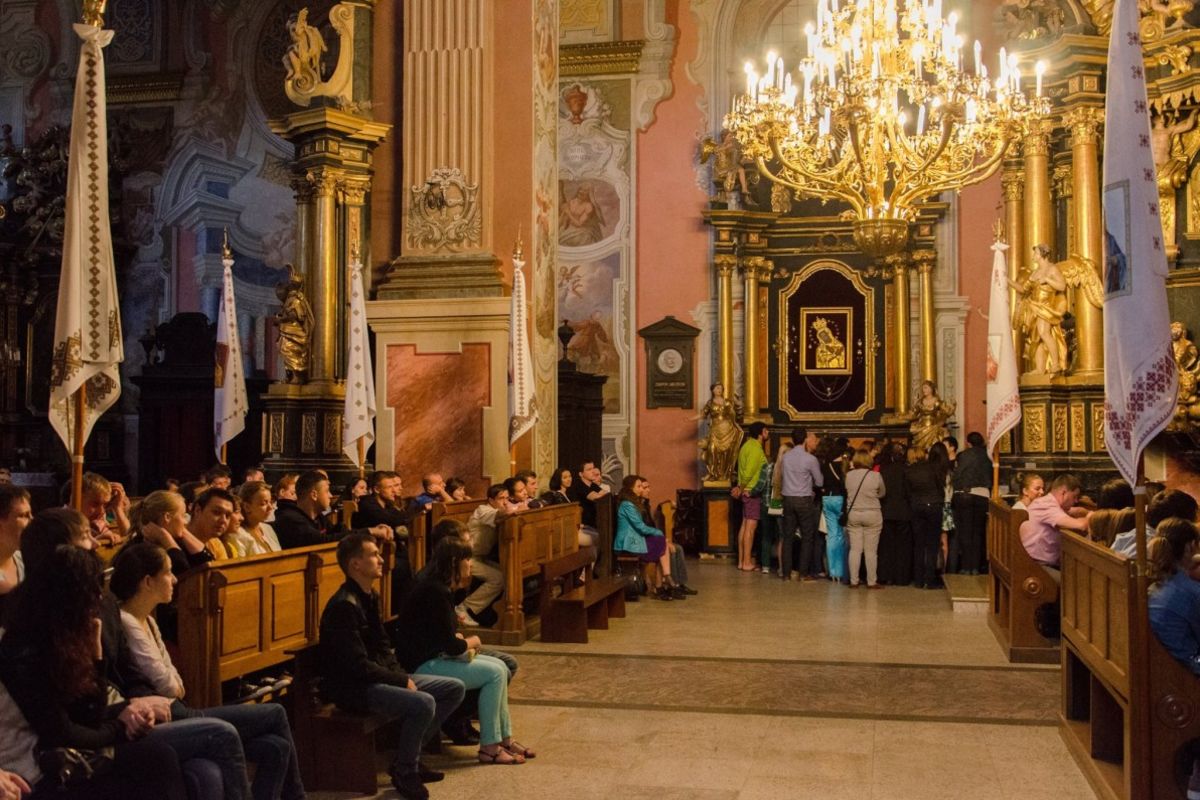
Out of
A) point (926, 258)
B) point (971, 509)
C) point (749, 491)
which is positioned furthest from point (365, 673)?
point (926, 258)

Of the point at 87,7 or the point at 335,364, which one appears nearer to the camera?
the point at 87,7

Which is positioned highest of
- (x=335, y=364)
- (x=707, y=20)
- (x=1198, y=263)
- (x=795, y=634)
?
(x=707, y=20)

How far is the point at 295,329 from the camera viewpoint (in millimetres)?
13570

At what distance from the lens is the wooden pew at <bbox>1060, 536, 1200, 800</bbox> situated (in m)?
5.05

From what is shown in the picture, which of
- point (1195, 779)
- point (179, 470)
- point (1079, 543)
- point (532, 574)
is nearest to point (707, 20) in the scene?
point (179, 470)

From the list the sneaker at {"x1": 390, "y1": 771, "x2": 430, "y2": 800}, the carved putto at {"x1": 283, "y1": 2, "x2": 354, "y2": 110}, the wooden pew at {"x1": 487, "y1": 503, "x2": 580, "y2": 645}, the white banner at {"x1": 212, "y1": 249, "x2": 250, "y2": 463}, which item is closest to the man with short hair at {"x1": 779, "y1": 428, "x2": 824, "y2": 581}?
the wooden pew at {"x1": 487, "y1": 503, "x2": 580, "y2": 645}

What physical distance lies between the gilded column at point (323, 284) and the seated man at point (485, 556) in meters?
4.20

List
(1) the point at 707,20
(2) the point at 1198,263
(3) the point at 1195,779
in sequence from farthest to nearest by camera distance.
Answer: (1) the point at 707,20 < (2) the point at 1198,263 < (3) the point at 1195,779

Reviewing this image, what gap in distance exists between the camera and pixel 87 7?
595cm

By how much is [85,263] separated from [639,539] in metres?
7.47

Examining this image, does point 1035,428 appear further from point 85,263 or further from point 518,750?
point 85,263

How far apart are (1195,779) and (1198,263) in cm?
965

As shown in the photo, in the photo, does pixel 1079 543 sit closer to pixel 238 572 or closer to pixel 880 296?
pixel 238 572

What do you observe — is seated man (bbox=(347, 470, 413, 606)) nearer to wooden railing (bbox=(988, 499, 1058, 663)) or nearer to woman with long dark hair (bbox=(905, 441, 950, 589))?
wooden railing (bbox=(988, 499, 1058, 663))
